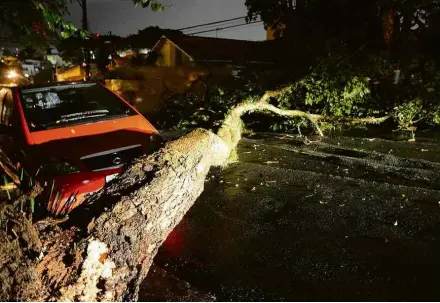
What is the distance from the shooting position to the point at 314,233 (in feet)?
13.3

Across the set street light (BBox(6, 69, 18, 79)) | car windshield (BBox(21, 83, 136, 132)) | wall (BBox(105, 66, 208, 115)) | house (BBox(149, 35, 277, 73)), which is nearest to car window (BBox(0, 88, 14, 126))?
car windshield (BBox(21, 83, 136, 132))

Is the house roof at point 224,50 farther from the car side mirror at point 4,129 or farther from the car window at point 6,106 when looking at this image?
the car side mirror at point 4,129

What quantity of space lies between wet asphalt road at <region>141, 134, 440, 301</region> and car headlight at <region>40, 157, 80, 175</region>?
4.73 feet

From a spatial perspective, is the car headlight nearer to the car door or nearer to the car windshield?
the car windshield

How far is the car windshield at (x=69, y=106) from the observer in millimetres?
5133

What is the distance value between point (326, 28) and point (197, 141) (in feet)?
32.8

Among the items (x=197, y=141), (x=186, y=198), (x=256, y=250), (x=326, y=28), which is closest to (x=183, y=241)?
(x=186, y=198)

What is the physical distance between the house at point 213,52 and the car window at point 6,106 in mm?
14902

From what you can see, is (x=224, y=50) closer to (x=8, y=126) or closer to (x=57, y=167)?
(x=8, y=126)

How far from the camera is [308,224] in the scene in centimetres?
429

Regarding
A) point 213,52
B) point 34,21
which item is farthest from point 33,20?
point 213,52

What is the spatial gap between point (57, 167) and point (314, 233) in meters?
3.06

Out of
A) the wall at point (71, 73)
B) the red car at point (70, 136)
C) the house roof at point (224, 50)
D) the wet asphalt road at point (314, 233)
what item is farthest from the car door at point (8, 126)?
the wall at point (71, 73)

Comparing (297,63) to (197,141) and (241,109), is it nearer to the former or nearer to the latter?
(241,109)
